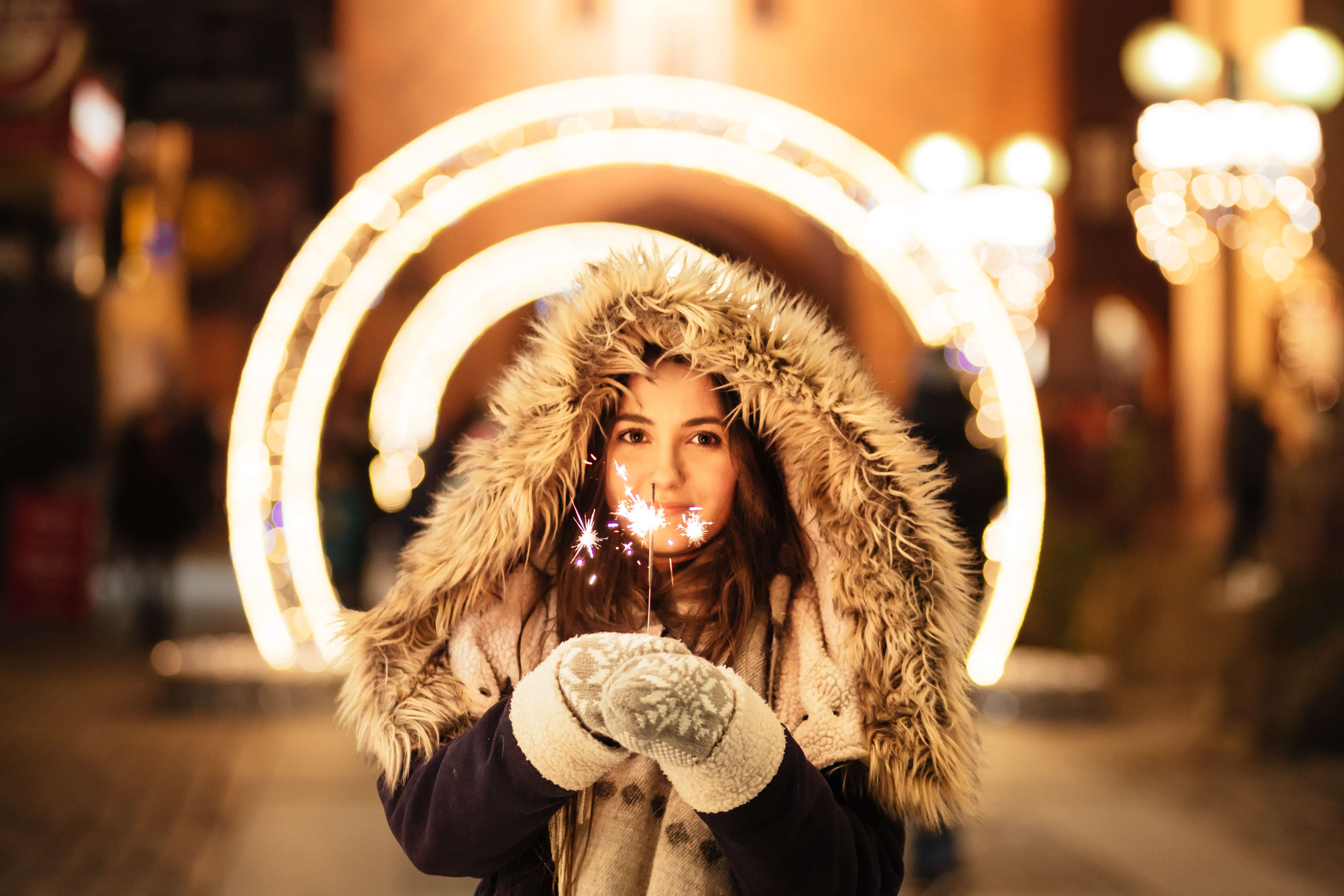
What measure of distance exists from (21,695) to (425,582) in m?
8.21

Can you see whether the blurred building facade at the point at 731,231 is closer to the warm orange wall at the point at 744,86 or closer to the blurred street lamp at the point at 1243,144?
the warm orange wall at the point at 744,86

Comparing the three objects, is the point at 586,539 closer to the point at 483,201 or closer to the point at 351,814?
the point at 483,201

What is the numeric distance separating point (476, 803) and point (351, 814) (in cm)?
492

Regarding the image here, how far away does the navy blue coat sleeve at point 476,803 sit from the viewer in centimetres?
169

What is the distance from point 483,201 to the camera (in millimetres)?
6355

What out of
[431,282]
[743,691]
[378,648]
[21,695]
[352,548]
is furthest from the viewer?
[431,282]

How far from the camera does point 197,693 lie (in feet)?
27.6

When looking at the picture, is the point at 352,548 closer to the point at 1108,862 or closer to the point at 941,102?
the point at 1108,862

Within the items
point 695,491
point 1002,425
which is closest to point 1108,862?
point 1002,425

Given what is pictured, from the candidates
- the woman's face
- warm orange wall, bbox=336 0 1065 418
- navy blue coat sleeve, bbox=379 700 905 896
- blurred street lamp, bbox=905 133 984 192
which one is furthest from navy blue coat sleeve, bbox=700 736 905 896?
warm orange wall, bbox=336 0 1065 418

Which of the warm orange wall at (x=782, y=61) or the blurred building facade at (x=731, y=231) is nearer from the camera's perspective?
the blurred building facade at (x=731, y=231)

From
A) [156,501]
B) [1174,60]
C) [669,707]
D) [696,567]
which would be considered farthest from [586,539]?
[1174,60]

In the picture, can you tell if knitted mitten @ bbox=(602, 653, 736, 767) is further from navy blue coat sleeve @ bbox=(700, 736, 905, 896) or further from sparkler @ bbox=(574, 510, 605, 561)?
sparkler @ bbox=(574, 510, 605, 561)

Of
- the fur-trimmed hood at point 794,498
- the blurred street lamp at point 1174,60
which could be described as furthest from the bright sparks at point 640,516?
the blurred street lamp at point 1174,60
